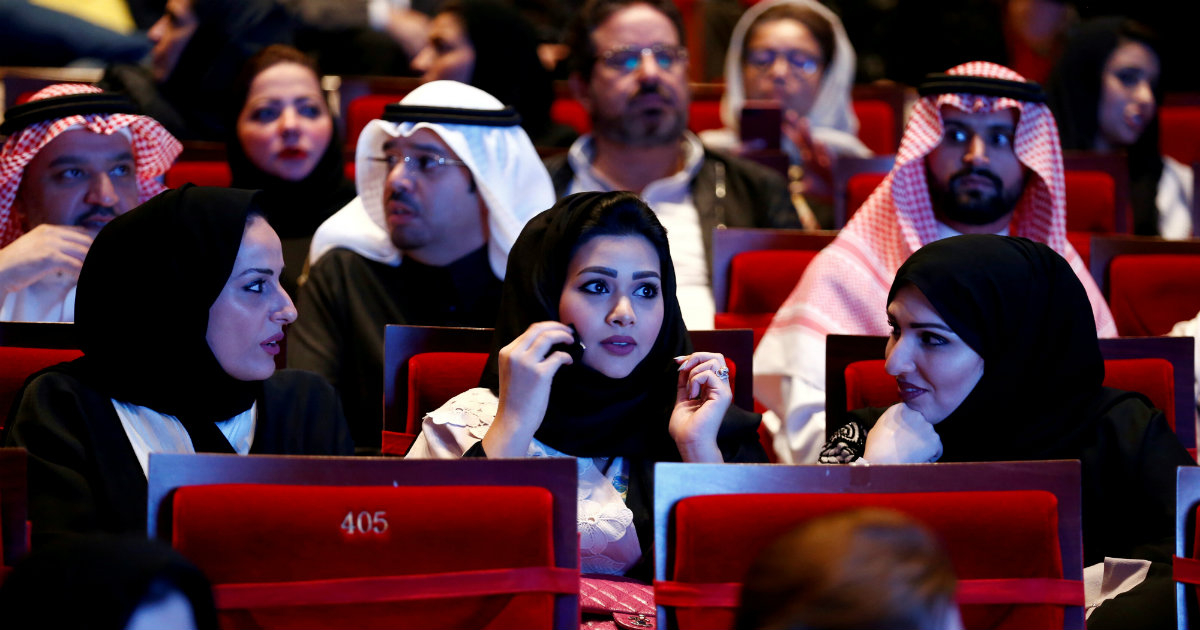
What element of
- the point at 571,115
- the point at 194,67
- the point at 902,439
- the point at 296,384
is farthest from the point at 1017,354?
the point at 571,115

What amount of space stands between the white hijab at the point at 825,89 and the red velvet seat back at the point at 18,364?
10.8ft

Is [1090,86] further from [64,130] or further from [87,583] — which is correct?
[87,583]

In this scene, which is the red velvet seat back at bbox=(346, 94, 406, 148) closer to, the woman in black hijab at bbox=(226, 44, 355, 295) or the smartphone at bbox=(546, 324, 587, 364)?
the woman in black hijab at bbox=(226, 44, 355, 295)

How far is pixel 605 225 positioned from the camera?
2.31 meters

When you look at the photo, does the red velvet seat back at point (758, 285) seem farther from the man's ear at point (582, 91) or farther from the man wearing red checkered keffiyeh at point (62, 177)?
the man wearing red checkered keffiyeh at point (62, 177)

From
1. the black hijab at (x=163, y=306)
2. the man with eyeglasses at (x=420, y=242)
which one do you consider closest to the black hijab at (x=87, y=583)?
the black hijab at (x=163, y=306)

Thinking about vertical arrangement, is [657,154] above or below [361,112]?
below

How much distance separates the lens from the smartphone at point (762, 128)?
15.0 feet


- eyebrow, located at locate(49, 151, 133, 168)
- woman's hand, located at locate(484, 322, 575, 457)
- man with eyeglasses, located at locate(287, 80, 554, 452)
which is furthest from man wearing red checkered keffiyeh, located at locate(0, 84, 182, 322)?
woman's hand, located at locate(484, 322, 575, 457)

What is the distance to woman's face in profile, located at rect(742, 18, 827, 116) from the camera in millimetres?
5047

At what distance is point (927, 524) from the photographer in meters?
1.68

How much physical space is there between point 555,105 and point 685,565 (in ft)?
13.1

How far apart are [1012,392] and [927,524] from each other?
2.06 ft

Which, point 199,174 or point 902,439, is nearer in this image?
point 902,439
